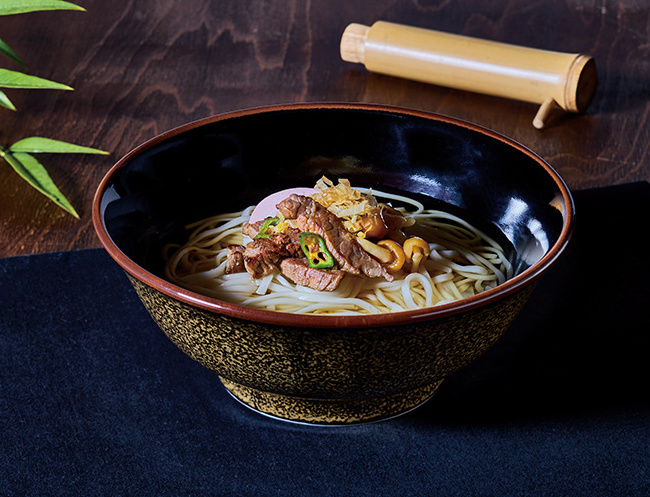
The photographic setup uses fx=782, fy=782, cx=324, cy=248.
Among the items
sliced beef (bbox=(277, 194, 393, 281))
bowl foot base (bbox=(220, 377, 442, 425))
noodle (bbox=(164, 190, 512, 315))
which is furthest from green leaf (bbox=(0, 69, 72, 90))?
bowl foot base (bbox=(220, 377, 442, 425))

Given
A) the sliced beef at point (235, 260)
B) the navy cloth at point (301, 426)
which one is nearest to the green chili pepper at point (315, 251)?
the sliced beef at point (235, 260)

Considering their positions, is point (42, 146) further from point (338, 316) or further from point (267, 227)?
point (338, 316)

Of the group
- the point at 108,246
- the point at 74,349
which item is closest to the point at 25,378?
the point at 74,349

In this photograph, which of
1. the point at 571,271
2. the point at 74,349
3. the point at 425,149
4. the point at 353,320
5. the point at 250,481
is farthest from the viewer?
the point at 571,271

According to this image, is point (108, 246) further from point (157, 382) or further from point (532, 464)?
point (532, 464)

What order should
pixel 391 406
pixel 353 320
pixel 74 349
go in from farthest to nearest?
pixel 74 349 → pixel 391 406 → pixel 353 320

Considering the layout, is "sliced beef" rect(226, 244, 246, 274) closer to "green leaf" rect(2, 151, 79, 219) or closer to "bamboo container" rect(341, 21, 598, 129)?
"green leaf" rect(2, 151, 79, 219)
